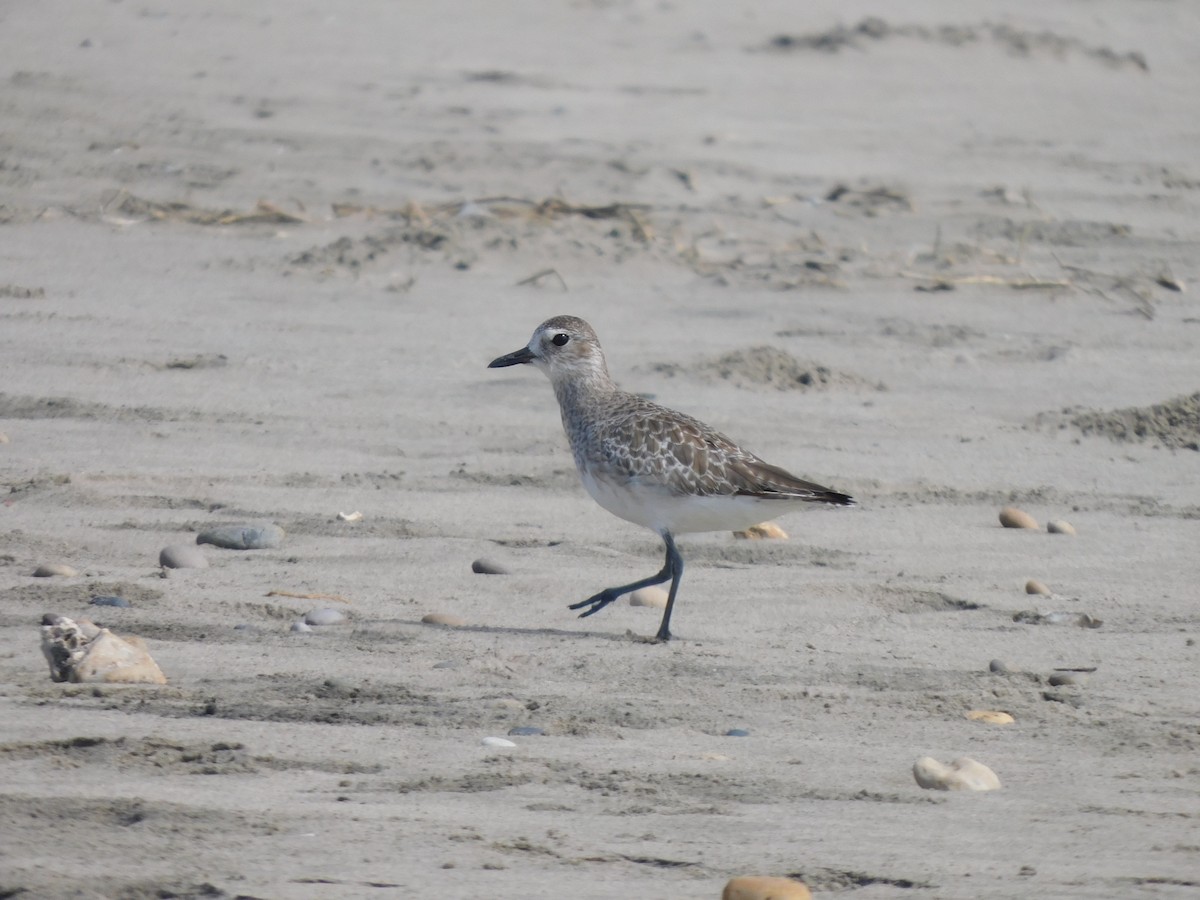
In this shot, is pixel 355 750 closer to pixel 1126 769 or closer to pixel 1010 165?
pixel 1126 769

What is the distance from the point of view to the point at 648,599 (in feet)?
20.1

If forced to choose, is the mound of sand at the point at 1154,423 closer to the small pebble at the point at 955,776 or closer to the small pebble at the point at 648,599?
the small pebble at the point at 648,599

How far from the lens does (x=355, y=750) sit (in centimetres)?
431

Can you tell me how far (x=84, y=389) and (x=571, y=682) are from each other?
12.2ft

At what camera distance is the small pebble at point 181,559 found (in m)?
5.87

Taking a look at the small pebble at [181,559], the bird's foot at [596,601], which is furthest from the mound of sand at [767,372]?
the small pebble at [181,559]

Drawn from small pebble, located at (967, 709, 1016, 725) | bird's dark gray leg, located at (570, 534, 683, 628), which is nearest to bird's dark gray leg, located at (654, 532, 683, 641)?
bird's dark gray leg, located at (570, 534, 683, 628)

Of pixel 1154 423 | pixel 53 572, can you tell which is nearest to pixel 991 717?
pixel 53 572

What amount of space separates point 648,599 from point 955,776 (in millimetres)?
2063

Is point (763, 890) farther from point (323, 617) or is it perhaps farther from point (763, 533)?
point (763, 533)

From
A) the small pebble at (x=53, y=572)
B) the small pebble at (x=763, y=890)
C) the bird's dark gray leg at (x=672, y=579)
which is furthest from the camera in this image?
the small pebble at (x=53, y=572)

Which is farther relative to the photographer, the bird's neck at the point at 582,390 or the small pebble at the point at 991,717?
the bird's neck at the point at 582,390

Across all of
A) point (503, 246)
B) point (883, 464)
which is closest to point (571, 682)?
point (883, 464)

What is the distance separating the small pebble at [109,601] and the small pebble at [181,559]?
391mm
